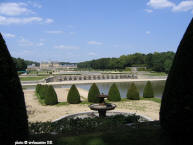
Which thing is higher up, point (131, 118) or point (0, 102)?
point (0, 102)

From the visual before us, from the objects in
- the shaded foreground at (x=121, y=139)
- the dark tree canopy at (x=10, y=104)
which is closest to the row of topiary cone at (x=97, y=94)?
the shaded foreground at (x=121, y=139)

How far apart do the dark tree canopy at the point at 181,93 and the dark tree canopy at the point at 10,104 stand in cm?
289

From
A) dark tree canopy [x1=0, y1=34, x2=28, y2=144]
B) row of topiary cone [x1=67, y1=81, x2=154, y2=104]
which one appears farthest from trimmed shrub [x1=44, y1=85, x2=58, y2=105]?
dark tree canopy [x1=0, y1=34, x2=28, y2=144]

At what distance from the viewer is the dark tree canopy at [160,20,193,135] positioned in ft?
10.6

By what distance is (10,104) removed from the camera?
3.21m

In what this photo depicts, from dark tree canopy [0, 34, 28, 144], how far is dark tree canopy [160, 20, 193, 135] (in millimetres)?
2890

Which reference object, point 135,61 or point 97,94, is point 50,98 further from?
point 135,61

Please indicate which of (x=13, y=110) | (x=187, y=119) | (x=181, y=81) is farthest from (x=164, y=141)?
(x=13, y=110)

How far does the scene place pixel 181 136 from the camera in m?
3.47

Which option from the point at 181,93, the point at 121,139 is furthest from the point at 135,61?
the point at 181,93

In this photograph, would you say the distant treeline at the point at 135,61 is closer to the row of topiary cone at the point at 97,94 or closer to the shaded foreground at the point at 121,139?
the row of topiary cone at the point at 97,94

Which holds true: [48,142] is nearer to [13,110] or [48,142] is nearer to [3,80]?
[13,110]

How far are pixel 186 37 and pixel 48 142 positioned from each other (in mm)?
3801

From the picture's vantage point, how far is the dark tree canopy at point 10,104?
311cm
